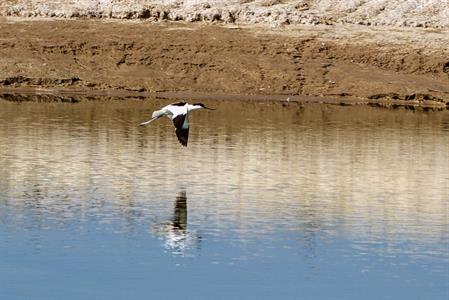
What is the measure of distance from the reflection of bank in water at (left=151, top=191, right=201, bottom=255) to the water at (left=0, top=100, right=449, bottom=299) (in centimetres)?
2

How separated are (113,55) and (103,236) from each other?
21.6m

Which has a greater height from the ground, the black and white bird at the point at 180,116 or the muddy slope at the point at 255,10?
the muddy slope at the point at 255,10

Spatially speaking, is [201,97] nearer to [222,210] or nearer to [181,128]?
[181,128]

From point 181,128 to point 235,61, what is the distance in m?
17.2

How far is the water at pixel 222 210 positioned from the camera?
12695 millimetres

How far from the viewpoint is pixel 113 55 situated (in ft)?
118

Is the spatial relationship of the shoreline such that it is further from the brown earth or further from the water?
the water

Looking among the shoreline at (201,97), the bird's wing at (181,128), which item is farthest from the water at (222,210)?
the shoreline at (201,97)

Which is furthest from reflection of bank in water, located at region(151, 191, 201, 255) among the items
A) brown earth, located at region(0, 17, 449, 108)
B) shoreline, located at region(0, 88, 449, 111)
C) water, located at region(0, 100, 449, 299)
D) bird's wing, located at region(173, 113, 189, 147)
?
brown earth, located at region(0, 17, 449, 108)

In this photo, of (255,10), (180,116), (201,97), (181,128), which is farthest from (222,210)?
(255,10)

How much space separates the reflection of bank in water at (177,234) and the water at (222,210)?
0.07 feet

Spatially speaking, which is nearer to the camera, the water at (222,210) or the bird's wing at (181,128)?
the water at (222,210)

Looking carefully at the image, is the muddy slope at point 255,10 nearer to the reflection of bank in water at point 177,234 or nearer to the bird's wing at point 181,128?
the bird's wing at point 181,128

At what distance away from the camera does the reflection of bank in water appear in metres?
14.3
